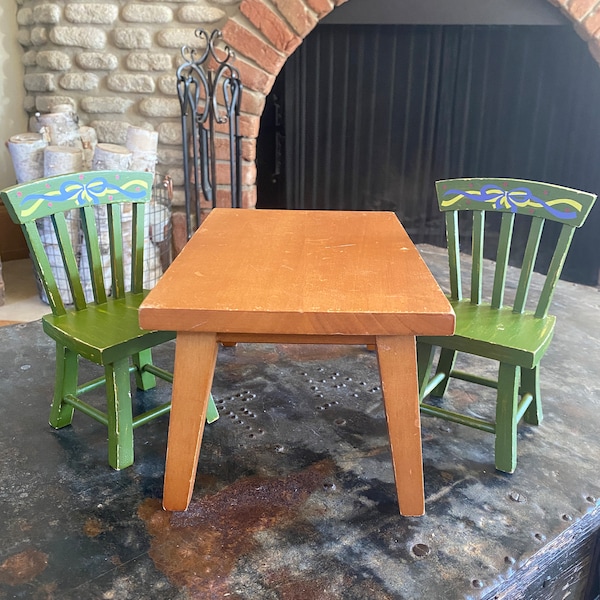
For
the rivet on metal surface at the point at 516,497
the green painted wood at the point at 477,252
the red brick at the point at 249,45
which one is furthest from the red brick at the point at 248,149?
the rivet on metal surface at the point at 516,497

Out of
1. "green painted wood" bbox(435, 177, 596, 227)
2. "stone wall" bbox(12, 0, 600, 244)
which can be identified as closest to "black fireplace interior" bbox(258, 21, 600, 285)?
"stone wall" bbox(12, 0, 600, 244)

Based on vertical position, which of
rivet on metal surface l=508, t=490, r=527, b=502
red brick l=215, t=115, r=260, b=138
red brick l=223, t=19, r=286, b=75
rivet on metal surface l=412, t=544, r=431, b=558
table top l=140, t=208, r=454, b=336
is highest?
red brick l=223, t=19, r=286, b=75

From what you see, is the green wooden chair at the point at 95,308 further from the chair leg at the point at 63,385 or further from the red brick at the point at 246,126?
the red brick at the point at 246,126

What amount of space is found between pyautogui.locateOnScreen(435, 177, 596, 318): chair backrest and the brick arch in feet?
4.65

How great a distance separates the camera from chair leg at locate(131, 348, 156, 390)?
1.90 meters

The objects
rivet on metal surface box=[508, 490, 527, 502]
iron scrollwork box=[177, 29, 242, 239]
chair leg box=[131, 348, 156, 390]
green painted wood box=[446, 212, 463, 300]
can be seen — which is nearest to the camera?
rivet on metal surface box=[508, 490, 527, 502]

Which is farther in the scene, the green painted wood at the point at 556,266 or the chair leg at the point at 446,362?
the chair leg at the point at 446,362

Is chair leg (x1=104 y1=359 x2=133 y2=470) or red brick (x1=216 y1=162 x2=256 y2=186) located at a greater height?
red brick (x1=216 y1=162 x2=256 y2=186)

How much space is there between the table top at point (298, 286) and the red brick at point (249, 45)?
4.84 ft

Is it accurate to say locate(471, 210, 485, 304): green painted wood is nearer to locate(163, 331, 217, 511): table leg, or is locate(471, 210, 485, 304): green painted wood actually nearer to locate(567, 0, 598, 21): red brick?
locate(163, 331, 217, 511): table leg

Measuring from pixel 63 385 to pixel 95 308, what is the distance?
0.74ft

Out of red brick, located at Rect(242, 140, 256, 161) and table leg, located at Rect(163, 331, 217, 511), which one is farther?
red brick, located at Rect(242, 140, 256, 161)

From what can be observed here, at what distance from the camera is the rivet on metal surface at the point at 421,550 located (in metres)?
1.28

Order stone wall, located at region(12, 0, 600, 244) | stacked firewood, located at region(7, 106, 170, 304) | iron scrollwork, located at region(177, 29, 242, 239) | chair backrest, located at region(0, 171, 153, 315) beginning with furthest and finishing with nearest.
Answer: stone wall, located at region(12, 0, 600, 244) → stacked firewood, located at region(7, 106, 170, 304) → iron scrollwork, located at region(177, 29, 242, 239) → chair backrest, located at region(0, 171, 153, 315)
